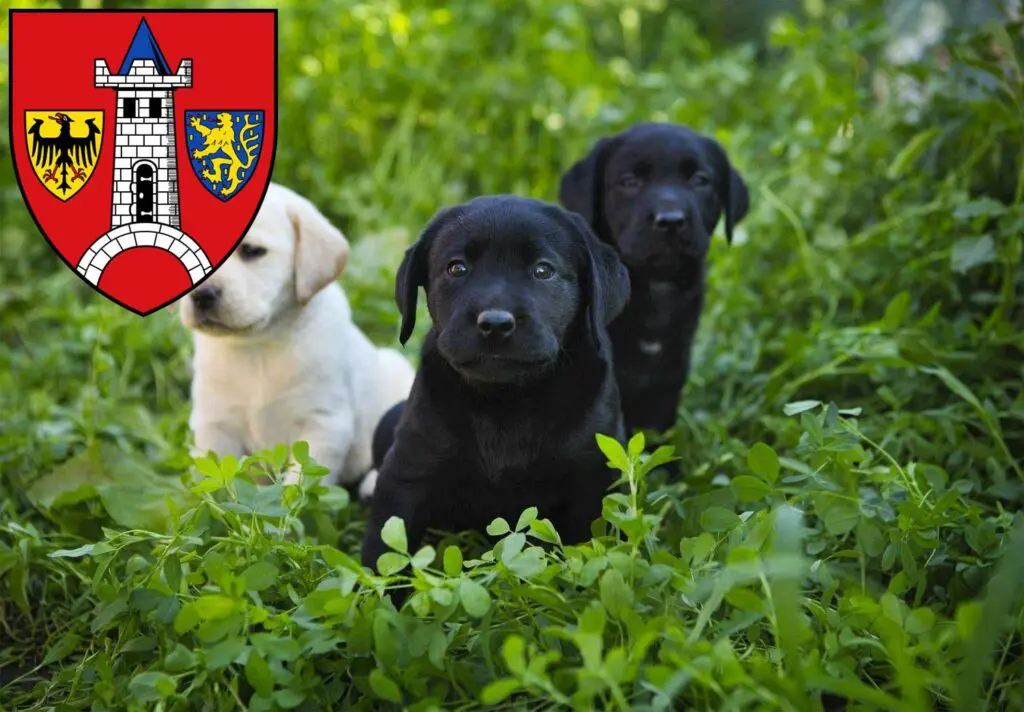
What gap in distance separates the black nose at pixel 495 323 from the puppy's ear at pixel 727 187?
5.40 feet

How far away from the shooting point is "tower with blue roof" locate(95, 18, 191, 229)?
10.7ft

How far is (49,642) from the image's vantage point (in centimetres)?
294

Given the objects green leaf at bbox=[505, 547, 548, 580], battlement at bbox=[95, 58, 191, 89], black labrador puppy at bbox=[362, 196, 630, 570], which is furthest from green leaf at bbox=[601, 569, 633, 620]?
battlement at bbox=[95, 58, 191, 89]

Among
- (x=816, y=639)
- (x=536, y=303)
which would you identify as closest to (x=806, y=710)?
(x=816, y=639)

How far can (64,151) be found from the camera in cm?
322

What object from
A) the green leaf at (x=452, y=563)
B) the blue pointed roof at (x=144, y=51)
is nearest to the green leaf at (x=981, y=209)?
the green leaf at (x=452, y=563)

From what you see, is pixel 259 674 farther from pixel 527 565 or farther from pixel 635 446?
pixel 635 446

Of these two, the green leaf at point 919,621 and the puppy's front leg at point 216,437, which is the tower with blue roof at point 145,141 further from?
the green leaf at point 919,621

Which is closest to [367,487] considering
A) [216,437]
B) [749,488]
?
[216,437]

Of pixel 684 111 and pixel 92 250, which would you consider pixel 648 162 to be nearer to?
pixel 92 250

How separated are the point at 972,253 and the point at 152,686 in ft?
10.1

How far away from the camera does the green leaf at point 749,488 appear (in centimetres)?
253

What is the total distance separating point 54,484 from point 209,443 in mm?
512

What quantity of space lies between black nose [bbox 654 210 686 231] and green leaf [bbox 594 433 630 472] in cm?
144
